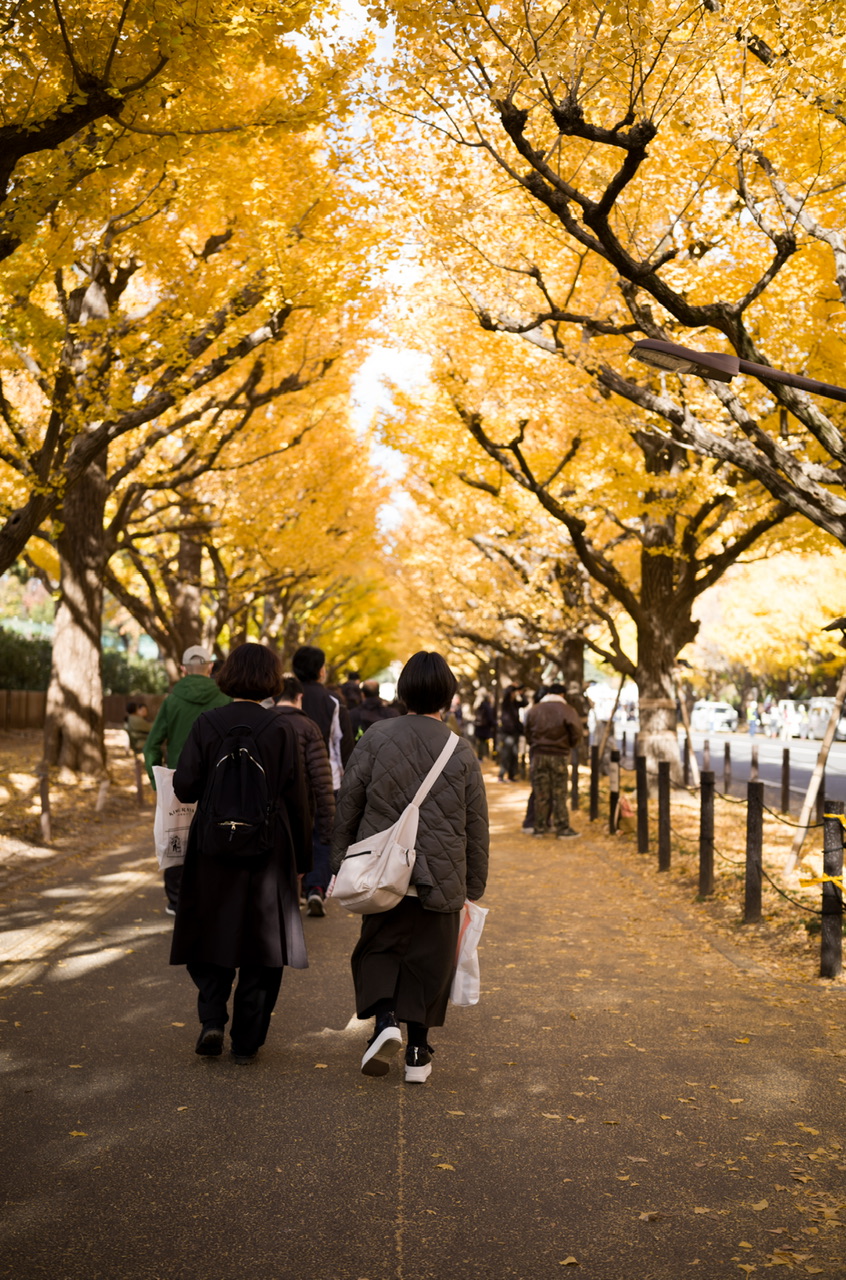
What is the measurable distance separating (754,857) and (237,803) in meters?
4.81

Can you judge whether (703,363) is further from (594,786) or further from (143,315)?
(594,786)

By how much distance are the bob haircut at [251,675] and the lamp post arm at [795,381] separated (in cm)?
345

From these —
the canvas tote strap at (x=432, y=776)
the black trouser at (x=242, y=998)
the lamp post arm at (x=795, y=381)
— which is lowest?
the black trouser at (x=242, y=998)

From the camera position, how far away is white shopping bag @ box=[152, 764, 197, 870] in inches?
204

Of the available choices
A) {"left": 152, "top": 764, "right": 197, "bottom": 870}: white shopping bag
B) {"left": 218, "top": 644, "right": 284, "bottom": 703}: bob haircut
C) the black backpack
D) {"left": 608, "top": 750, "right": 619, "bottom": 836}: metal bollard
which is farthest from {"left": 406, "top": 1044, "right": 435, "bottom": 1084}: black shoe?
{"left": 608, "top": 750, "right": 619, "bottom": 836}: metal bollard

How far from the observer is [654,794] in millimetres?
17656

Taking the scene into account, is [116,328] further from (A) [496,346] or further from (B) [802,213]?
(B) [802,213]

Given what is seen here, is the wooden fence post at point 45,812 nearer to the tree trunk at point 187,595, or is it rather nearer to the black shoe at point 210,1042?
the black shoe at point 210,1042

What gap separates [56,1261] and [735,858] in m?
9.87

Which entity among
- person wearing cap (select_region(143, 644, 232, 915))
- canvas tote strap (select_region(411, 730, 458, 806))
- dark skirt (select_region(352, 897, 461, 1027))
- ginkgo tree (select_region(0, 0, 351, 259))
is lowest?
dark skirt (select_region(352, 897, 461, 1027))

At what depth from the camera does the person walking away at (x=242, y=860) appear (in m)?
4.83

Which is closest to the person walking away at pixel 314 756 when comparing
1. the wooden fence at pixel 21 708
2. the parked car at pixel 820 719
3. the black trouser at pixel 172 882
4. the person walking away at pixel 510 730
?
the black trouser at pixel 172 882

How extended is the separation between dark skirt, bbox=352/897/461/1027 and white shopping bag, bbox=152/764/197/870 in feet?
3.22

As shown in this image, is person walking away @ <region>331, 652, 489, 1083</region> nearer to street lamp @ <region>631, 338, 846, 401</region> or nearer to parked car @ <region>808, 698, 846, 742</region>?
street lamp @ <region>631, 338, 846, 401</region>
